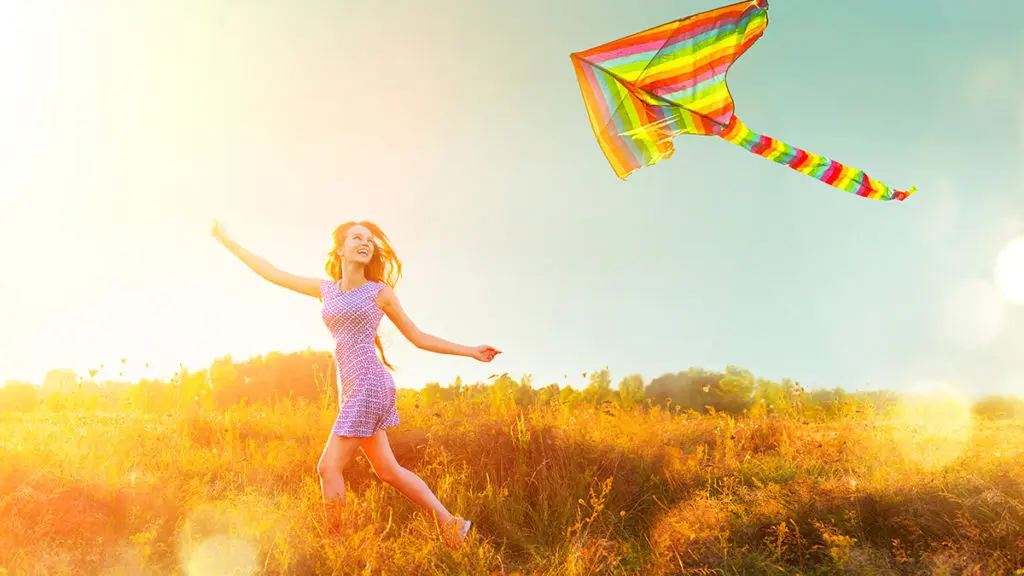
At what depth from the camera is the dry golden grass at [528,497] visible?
4.39 metres

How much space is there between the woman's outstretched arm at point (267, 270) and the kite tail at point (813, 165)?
3570 millimetres

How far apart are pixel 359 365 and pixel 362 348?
131 millimetres

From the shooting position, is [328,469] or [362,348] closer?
[328,469]

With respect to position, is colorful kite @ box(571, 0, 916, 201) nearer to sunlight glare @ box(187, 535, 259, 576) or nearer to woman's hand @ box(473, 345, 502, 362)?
woman's hand @ box(473, 345, 502, 362)

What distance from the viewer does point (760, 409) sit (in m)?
9.45

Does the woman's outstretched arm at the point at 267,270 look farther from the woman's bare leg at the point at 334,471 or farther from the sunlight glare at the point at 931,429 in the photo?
the sunlight glare at the point at 931,429

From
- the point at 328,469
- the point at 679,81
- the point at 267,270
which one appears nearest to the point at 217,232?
the point at 267,270

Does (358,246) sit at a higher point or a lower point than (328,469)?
higher

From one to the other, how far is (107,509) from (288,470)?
4.89ft

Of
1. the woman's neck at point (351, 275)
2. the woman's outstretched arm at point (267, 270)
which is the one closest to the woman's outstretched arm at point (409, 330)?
the woman's neck at point (351, 275)

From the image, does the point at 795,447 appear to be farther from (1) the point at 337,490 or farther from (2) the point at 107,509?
(2) the point at 107,509

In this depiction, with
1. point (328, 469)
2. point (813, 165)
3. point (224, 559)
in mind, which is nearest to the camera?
point (224, 559)

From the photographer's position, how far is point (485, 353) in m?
5.15

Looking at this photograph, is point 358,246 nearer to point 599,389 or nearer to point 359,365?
point 359,365
